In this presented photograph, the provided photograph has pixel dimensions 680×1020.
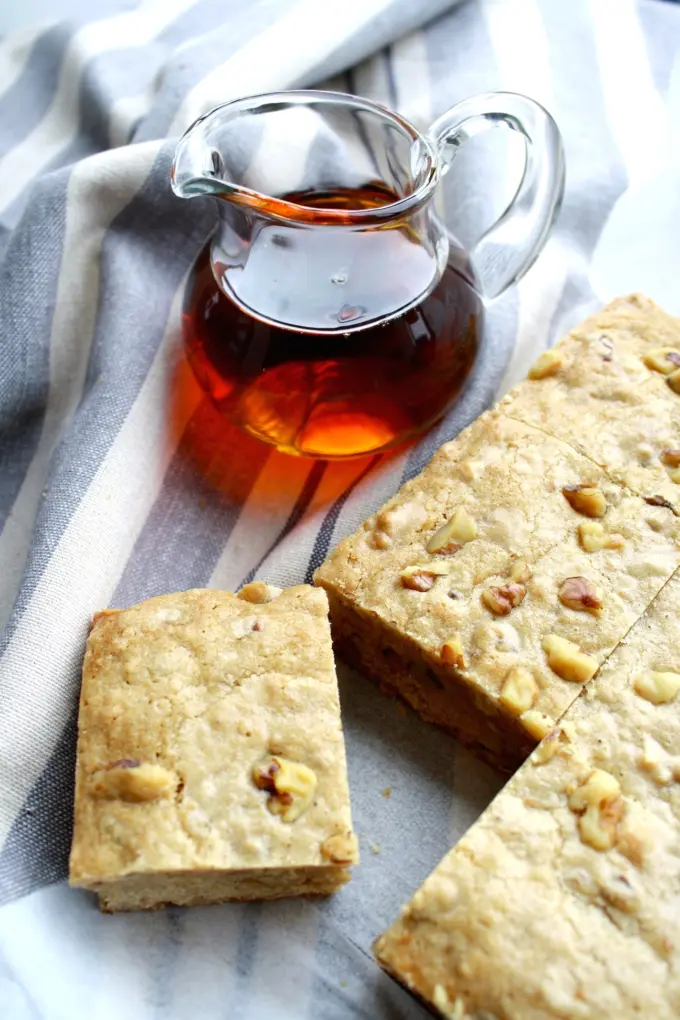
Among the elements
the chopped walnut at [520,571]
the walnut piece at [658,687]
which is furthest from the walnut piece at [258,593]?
the walnut piece at [658,687]

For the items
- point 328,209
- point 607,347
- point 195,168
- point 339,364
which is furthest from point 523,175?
point 195,168

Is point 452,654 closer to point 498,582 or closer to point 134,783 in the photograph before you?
point 498,582

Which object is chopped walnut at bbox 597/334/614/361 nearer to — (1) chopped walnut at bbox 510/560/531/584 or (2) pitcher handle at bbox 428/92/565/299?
(2) pitcher handle at bbox 428/92/565/299

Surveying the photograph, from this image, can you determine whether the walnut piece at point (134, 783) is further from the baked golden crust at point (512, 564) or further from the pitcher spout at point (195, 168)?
the pitcher spout at point (195, 168)

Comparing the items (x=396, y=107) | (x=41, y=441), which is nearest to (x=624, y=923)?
(x=41, y=441)

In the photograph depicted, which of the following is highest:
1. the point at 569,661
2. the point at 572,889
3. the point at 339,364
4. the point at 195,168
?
the point at 195,168

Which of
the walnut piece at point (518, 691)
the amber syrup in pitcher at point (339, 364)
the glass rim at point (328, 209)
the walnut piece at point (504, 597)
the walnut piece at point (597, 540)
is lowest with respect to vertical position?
the walnut piece at point (518, 691)
